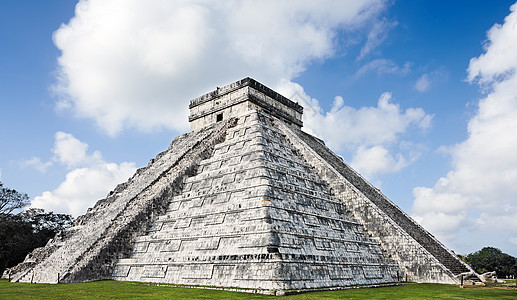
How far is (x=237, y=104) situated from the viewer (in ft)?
65.3

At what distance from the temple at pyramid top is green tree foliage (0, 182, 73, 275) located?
13.1 meters

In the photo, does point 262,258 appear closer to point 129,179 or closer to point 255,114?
point 255,114

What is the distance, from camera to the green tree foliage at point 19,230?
77.2ft

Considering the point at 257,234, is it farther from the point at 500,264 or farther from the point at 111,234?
the point at 500,264

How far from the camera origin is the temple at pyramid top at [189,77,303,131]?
65.0 feet

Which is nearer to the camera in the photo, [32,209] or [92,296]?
[92,296]

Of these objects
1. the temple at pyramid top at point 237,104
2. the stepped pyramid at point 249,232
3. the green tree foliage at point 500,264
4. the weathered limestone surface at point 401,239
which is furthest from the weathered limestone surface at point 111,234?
the green tree foliage at point 500,264

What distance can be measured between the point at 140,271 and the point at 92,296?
3557mm

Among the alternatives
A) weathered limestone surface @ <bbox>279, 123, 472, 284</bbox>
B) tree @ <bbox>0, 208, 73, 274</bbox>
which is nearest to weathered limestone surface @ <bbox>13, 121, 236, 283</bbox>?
weathered limestone surface @ <bbox>279, 123, 472, 284</bbox>

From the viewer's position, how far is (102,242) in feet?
40.5

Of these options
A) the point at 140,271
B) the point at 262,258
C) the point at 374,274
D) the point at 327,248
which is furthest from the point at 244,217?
→ the point at 374,274

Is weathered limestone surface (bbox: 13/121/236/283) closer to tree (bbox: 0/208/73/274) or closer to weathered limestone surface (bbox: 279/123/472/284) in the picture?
weathered limestone surface (bbox: 279/123/472/284)

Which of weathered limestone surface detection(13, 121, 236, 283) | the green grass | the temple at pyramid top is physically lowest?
the green grass

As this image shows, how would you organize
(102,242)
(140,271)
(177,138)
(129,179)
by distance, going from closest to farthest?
(140,271), (102,242), (129,179), (177,138)
